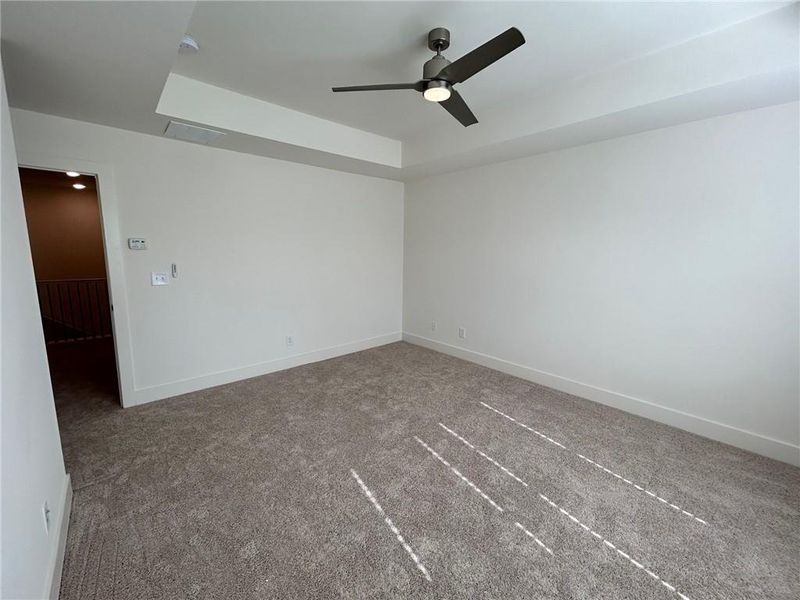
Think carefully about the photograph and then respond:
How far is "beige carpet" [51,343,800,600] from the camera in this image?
1.60 meters

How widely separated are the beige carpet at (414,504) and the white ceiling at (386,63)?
8.20ft

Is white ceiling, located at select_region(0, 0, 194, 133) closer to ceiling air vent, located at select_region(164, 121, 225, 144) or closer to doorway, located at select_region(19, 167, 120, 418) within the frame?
ceiling air vent, located at select_region(164, 121, 225, 144)

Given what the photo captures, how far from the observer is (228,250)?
368 centimetres

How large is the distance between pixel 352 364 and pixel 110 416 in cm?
241

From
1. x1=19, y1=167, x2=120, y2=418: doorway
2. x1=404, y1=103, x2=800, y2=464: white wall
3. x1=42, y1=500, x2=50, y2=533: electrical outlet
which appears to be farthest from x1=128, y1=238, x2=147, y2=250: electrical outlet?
x1=404, y1=103, x2=800, y2=464: white wall

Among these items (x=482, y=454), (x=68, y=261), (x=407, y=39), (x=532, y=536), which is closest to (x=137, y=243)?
(x=407, y=39)

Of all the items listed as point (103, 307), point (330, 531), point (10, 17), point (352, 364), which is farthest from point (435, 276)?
point (103, 307)

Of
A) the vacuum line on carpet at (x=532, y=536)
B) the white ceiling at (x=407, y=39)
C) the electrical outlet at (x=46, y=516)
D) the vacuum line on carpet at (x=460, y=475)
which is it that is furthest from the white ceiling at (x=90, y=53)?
the vacuum line on carpet at (x=532, y=536)

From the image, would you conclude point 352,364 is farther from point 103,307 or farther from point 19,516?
point 103,307

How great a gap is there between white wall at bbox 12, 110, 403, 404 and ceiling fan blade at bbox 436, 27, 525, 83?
8.49 feet

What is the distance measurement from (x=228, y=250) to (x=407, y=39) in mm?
2676

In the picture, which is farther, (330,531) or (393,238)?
(393,238)

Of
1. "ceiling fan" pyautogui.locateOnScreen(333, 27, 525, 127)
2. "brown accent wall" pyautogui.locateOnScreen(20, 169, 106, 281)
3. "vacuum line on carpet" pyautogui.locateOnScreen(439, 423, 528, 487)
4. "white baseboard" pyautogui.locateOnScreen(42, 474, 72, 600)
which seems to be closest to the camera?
"white baseboard" pyautogui.locateOnScreen(42, 474, 72, 600)

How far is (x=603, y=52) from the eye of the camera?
90.1 inches
